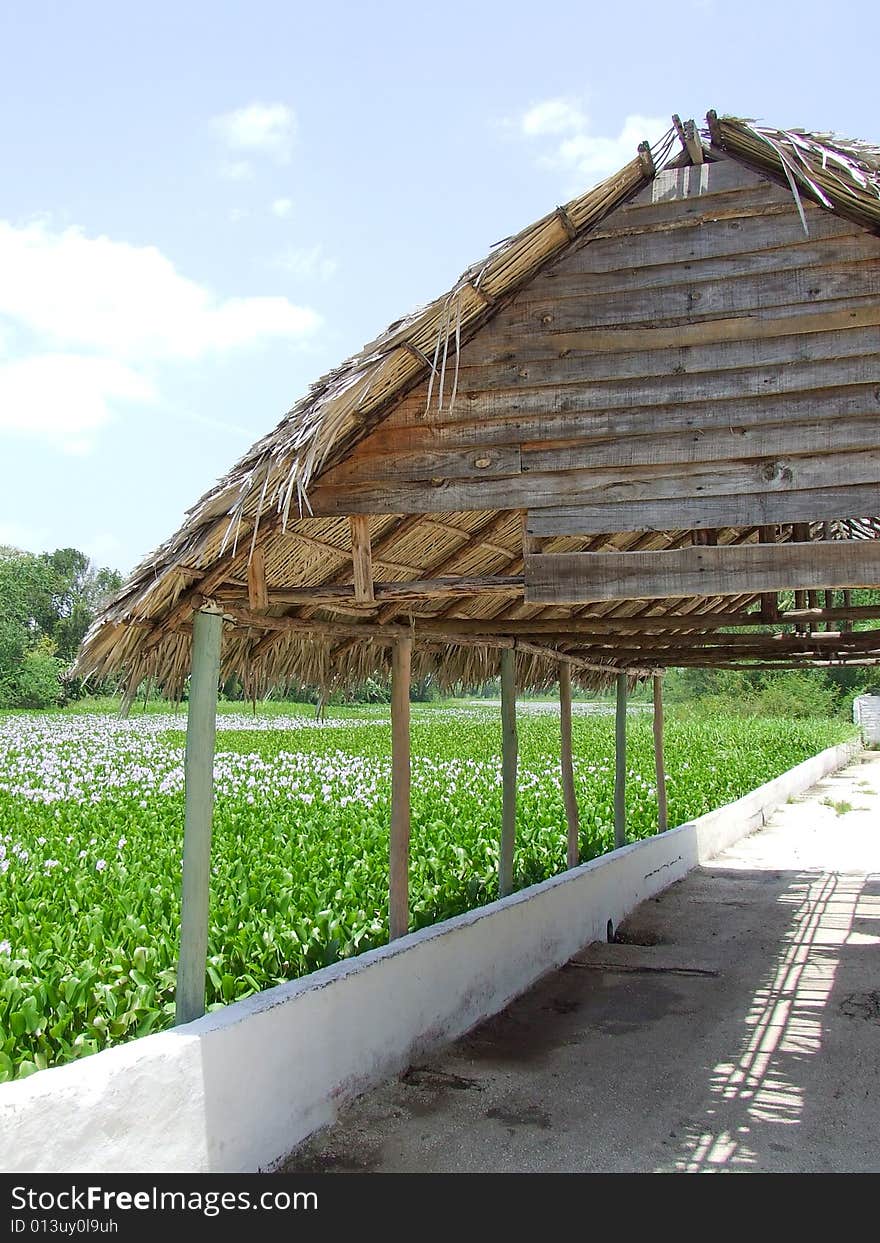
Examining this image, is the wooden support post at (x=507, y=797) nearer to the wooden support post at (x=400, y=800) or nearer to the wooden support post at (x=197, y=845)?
the wooden support post at (x=400, y=800)

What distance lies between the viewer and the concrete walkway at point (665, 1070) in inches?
161

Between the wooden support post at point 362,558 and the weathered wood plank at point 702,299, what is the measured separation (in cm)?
104

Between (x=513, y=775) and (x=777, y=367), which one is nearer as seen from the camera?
(x=777, y=367)

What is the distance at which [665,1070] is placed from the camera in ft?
16.6

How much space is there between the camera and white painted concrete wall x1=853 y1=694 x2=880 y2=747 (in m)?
32.2

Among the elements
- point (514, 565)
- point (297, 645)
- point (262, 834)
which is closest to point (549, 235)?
point (514, 565)

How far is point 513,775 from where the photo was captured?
7.40 meters

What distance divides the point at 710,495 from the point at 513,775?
3.89m

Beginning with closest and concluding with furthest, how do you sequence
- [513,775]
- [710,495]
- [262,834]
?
[710,495] < [513,775] < [262,834]

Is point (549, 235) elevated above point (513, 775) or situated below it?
above

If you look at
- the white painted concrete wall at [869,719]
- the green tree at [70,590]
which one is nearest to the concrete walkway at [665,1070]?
the white painted concrete wall at [869,719]

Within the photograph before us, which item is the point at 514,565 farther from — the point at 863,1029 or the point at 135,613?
the point at 863,1029

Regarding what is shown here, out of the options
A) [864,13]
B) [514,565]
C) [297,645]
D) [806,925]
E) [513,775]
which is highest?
[864,13]

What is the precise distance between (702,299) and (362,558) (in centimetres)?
170
